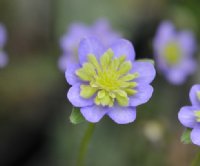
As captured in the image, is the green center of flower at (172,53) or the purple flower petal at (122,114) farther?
the green center of flower at (172,53)

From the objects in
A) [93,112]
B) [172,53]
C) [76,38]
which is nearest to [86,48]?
[93,112]

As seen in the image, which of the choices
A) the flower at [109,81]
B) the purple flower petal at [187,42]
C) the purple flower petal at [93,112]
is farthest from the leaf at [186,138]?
the purple flower petal at [187,42]

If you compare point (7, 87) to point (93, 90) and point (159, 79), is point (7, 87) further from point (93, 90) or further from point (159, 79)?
point (93, 90)

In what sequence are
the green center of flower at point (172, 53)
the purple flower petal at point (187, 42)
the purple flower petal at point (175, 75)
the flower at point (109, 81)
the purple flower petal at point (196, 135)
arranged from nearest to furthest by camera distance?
the purple flower petal at point (196, 135), the flower at point (109, 81), the purple flower petal at point (175, 75), the green center of flower at point (172, 53), the purple flower petal at point (187, 42)

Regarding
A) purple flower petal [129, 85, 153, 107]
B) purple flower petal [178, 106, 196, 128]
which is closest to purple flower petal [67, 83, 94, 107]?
purple flower petal [129, 85, 153, 107]

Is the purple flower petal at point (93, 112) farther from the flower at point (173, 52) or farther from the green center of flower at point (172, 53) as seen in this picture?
the green center of flower at point (172, 53)

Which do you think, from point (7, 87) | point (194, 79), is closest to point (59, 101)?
point (7, 87)

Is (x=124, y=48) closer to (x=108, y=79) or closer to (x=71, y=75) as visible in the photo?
(x=108, y=79)
